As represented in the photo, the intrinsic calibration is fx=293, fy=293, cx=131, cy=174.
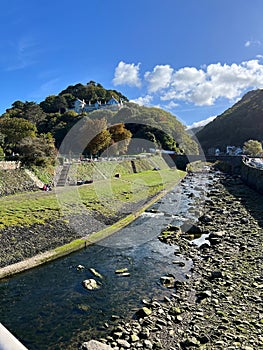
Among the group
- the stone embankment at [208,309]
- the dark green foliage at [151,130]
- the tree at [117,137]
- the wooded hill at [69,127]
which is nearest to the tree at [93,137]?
the wooded hill at [69,127]

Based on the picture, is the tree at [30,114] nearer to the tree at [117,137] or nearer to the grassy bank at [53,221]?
the tree at [117,137]

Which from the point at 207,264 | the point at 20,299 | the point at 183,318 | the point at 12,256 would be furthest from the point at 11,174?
the point at 183,318

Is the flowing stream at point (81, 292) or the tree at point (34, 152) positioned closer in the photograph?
the flowing stream at point (81, 292)

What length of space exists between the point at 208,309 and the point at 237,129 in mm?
160328

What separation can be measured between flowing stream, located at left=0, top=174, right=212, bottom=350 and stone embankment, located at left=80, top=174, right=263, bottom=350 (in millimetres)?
637

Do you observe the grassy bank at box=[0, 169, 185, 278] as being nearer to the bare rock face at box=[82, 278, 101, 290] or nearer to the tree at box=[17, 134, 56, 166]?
the bare rock face at box=[82, 278, 101, 290]

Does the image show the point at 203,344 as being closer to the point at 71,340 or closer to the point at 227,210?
the point at 71,340

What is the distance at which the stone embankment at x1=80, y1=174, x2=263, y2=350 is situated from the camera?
26.5ft

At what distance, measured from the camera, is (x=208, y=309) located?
9.74 metres

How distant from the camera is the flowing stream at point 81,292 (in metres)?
8.76

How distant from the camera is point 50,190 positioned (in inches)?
1075

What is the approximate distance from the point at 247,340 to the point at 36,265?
9.13m

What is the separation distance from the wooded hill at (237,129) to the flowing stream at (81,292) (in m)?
141

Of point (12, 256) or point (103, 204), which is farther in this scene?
point (103, 204)
